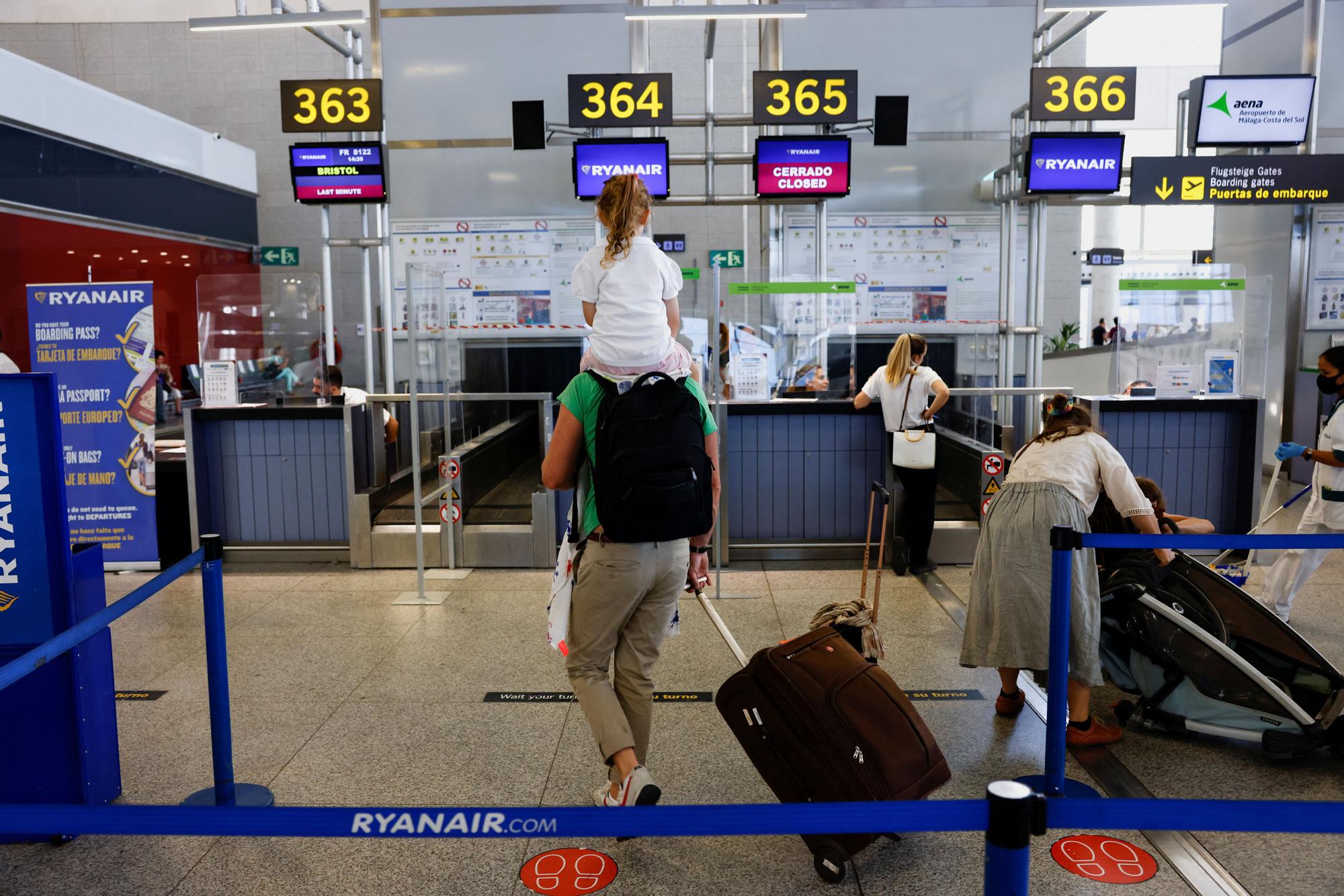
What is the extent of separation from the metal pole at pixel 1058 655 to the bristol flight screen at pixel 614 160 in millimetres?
5613

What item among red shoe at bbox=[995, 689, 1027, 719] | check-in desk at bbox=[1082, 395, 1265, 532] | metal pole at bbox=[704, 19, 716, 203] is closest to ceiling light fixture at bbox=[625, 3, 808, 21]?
metal pole at bbox=[704, 19, 716, 203]

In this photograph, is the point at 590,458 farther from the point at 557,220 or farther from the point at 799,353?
the point at 557,220

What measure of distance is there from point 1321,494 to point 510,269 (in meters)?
7.39

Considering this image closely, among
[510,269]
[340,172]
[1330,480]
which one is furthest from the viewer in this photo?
[510,269]

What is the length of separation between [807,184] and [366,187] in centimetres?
351

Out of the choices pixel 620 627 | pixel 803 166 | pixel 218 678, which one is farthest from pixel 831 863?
pixel 803 166

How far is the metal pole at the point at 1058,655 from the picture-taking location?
266 centimetres

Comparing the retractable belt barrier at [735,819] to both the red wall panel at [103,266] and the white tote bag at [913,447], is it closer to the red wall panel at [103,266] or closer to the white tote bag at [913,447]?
the white tote bag at [913,447]

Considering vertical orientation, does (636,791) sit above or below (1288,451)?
below

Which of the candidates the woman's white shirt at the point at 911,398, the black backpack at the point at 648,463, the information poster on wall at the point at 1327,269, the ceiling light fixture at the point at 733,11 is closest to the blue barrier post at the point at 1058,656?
the black backpack at the point at 648,463

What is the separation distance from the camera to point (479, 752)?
11.3 ft

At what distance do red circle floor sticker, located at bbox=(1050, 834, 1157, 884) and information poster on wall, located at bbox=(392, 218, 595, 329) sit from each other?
780 centimetres

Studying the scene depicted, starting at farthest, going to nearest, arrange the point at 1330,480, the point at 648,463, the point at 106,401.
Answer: the point at 106,401 < the point at 1330,480 < the point at 648,463

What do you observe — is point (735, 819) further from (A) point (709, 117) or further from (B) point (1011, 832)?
(A) point (709, 117)
